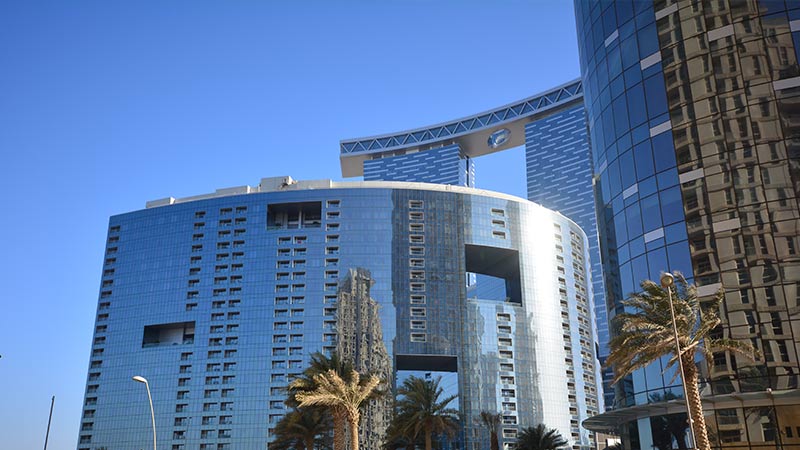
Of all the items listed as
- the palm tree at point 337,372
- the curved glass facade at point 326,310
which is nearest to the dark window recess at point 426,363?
the curved glass facade at point 326,310

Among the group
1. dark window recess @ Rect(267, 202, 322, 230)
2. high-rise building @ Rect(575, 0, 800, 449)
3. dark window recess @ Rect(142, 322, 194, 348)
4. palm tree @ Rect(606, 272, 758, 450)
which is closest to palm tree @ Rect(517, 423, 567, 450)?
high-rise building @ Rect(575, 0, 800, 449)

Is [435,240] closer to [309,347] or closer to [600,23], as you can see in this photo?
[309,347]

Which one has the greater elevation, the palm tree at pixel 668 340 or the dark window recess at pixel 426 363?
the dark window recess at pixel 426 363

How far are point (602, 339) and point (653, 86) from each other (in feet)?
499

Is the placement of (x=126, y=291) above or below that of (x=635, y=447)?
above

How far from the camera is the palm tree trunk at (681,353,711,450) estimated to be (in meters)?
32.6

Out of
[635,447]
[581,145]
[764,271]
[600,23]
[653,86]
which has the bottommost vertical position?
[635,447]

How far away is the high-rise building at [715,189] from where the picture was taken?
37875 millimetres

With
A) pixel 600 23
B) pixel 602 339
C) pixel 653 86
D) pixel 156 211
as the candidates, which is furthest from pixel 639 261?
pixel 602 339

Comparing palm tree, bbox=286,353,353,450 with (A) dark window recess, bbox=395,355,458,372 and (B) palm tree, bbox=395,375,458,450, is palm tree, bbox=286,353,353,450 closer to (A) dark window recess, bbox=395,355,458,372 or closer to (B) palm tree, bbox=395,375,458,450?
(B) palm tree, bbox=395,375,458,450

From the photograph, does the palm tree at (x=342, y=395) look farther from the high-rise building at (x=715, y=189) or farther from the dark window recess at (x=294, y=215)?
the dark window recess at (x=294, y=215)

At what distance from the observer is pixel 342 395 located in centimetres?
4850

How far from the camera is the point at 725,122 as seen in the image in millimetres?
42219

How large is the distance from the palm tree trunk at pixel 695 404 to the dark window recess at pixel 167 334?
103734 mm
